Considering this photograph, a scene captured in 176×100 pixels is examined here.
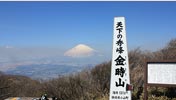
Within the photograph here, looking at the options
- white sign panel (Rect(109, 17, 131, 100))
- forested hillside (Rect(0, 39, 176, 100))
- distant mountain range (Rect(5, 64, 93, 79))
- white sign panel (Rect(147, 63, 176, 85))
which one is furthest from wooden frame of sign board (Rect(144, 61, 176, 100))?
distant mountain range (Rect(5, 64, 93, 79))

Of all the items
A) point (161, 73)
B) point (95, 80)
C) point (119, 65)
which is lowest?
point (95, 80)

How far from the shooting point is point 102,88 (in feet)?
59.5

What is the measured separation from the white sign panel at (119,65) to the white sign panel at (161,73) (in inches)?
61.3

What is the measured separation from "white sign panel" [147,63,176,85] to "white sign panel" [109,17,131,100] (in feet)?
5.11

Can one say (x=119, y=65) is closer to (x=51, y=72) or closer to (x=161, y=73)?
(x=161, y=73)

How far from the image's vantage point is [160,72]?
38.8 ft

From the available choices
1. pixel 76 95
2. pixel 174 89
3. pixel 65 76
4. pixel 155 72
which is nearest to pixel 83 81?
pixel 76 95

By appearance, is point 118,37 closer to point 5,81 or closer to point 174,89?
point 174,89

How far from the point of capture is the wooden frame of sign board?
1153 cm

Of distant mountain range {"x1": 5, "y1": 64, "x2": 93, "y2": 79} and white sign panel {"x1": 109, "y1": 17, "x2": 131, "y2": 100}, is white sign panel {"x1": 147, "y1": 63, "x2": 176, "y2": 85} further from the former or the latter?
distant mountain range {"x1": 5, "y1": 64, "x2": 93, "y2": 79}

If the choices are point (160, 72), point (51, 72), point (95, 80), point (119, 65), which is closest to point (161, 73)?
point (160, 72)

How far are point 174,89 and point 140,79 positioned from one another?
270 centimetres

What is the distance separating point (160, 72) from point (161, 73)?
0.18ft

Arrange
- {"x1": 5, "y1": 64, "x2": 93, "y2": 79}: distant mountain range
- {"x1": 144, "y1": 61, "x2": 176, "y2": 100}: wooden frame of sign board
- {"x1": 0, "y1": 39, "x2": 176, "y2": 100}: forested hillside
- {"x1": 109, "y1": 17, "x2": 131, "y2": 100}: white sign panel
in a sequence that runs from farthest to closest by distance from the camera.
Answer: {"x1": 5, "y1": 64, "x2": 93, "y2": 79}: distant mountain range → {"x1": 0, "y1": 39, "x2": 176, "y2": 100}: forested hillside → {"x1": 144, "y1": 61, "x2": 176, "y2": 100}: wooden frame of sign board → {"x1": 109, "y1": 17, "x2": 131, "y2": 100}: white sign panel
